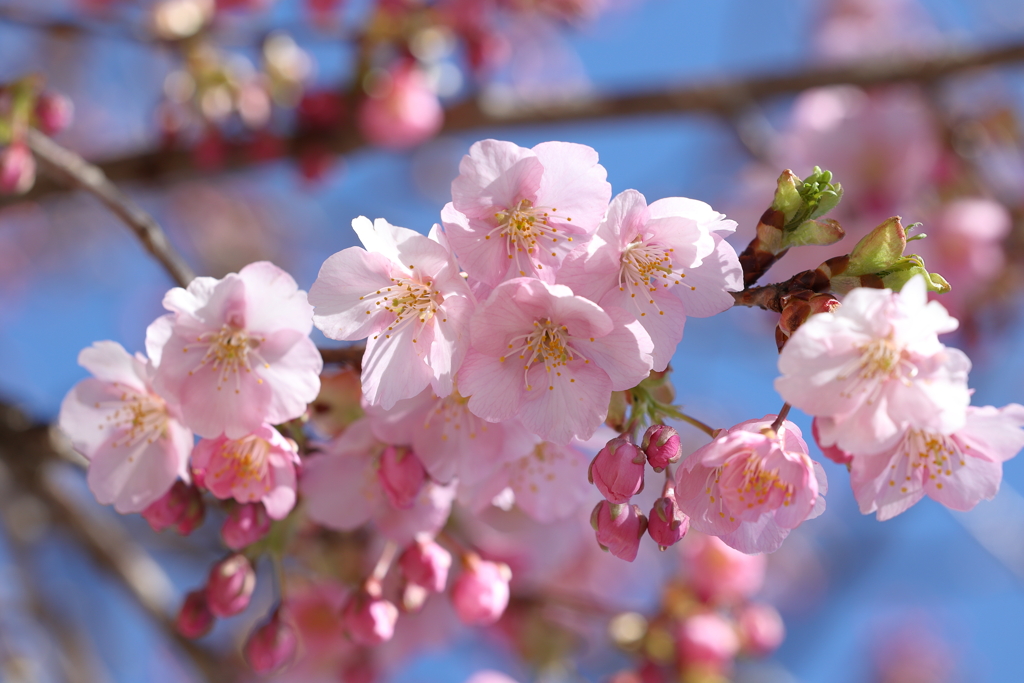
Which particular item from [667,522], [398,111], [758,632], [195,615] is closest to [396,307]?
[667,522]

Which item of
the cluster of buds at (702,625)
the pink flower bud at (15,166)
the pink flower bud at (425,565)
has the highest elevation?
the pink flower bud at (15,166)

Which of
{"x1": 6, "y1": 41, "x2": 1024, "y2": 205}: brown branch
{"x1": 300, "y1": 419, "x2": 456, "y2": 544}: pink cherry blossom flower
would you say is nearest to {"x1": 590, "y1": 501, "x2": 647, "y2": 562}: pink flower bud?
{"x1": 300, "y1": 419, "x2": 456, "y2": 544}: pink cherry blossom flower

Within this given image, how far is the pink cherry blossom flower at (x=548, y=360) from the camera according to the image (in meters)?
1.14

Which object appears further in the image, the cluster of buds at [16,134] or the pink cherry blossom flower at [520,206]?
the cluster of buds at [16,134]

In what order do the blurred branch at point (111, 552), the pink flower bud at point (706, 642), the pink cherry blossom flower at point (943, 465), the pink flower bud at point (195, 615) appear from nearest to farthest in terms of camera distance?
1. the pink cherry blossom flower at point (943, 465)
2. the pink flower bud at point (195, 615)
3. the pink flower bud at point (706, 642)
4. the blurred branch at point (111, 552)

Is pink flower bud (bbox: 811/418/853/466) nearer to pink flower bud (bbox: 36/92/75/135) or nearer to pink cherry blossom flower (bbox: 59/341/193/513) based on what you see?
pink cherry blossom flower (bbox: 59/341/193/513)

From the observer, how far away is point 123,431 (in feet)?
4.58

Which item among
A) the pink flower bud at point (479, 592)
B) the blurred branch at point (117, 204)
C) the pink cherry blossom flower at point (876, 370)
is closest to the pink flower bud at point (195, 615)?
the pink flower bud at point (479, 592)

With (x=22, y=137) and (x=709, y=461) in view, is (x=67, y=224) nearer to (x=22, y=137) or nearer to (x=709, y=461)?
(x=22, y=137)

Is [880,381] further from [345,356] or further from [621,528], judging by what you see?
[345,356]

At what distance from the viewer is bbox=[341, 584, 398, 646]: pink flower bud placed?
1.55 meters

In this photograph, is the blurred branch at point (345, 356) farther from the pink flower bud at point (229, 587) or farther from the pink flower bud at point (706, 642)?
the pink flower bud at point (706, 642)

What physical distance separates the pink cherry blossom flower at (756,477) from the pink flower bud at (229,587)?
0.84 m

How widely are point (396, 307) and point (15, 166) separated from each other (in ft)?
3.35
